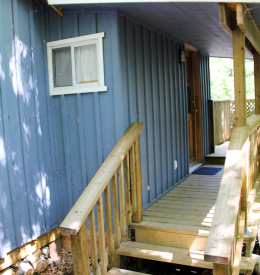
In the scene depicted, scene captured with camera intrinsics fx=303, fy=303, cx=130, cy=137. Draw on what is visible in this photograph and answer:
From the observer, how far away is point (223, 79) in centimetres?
2356

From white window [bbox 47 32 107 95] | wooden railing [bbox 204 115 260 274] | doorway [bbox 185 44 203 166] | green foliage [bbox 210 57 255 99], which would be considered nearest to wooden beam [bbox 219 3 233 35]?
wooden railing [bbox 204 115 260 274]

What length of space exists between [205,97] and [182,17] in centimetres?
357

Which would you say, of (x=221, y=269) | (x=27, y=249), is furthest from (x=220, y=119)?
(x=221, y=269)

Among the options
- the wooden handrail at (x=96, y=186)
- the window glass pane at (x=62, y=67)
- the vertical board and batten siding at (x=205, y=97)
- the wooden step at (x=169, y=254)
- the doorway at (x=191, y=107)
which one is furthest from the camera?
the vertical board and batten siding at (x=205, y=97)

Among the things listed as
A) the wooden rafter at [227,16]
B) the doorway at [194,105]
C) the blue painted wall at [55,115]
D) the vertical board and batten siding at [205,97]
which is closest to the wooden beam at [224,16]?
the wooden rafter at [227,16]

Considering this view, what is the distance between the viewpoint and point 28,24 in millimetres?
3582

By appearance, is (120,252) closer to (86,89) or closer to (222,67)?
(86,89)

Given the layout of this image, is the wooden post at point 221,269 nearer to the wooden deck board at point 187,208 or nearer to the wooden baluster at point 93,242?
the wooden baluster at point 93,242

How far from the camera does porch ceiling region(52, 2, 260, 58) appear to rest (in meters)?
3.36

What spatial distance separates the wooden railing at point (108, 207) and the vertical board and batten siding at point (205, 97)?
379cm

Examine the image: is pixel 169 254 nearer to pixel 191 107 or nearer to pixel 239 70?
pixel 239 70

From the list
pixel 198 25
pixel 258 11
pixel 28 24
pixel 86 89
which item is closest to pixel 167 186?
pixel 86 89

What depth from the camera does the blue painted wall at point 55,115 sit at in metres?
3.33

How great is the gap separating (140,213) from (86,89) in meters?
1.61
